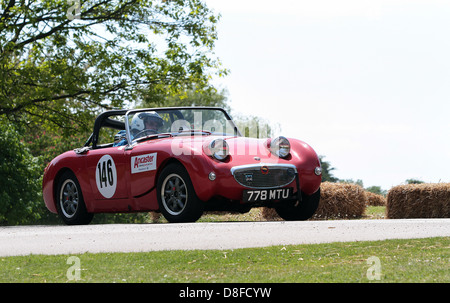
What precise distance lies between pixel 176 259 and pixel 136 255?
1.51ft

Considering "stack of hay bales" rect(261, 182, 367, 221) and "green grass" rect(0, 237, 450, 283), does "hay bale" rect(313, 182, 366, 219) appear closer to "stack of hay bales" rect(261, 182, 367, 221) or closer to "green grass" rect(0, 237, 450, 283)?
"stack of hay bales" rect(261, 182, 367, 221)

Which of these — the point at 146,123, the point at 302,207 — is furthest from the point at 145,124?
the point at 302,207

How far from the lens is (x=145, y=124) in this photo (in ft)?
33.7

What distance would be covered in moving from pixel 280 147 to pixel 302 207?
1019 millimetres

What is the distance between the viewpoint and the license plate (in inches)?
344

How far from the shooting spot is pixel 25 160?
27.7 metres

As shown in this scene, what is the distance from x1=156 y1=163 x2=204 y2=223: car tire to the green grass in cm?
249

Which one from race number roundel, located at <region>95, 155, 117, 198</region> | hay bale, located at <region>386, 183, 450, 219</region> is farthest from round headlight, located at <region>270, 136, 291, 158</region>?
hay bale, located at <region>386, 183, 450, 219</region>

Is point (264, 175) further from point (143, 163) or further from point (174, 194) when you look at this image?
point (143, 163)

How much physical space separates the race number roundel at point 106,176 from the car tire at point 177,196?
118cm
